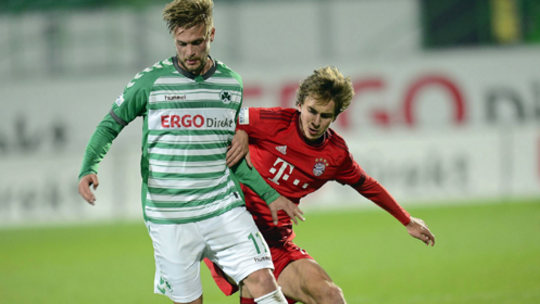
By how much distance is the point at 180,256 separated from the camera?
3.88 metres

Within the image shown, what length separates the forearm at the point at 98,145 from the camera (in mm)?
3732

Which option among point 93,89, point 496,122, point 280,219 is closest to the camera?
point 280,219

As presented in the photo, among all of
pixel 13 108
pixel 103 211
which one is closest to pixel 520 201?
pixel 103 211

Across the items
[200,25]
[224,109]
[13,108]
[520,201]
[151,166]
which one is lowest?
[520,201]

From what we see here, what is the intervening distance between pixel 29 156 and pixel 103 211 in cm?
171

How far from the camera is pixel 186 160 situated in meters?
3.80

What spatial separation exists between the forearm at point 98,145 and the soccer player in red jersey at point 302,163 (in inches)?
32.1

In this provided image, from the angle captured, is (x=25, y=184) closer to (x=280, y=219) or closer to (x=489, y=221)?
(x=489, y=221)

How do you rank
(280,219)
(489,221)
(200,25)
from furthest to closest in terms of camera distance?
(489,221), (280,219), (200,25)

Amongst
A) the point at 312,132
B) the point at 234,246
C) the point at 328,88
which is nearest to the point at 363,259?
the point at 312,132

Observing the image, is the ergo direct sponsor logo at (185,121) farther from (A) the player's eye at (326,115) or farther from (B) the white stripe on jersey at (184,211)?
(A) the player's eye at (326,115)

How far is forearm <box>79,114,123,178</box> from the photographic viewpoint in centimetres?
373

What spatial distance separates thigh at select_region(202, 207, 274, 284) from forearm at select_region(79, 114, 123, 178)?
674 mm

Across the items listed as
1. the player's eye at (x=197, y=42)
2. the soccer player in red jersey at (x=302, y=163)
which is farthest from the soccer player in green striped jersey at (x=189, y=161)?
the soccer player in red jersey at (x=302, y=163)
